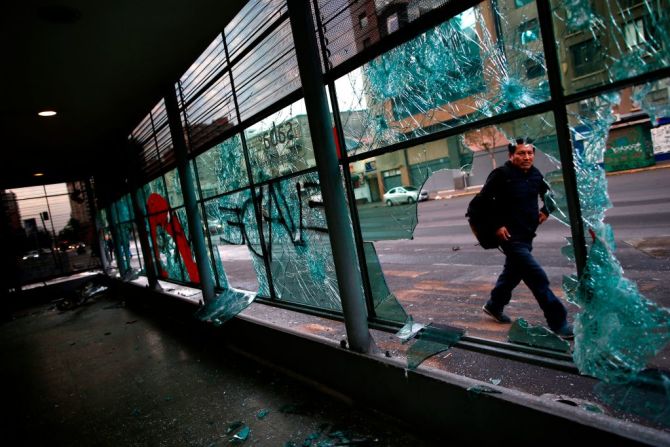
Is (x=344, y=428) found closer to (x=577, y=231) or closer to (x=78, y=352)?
(x=577, y=231)

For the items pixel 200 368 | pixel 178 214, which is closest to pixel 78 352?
pixel 178 214

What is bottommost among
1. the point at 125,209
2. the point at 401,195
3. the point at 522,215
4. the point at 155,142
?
the point at 522,215

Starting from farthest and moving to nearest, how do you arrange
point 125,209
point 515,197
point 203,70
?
point 125,209 → point 203,70 → point 515,197

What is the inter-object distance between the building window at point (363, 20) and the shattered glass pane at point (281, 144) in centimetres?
85

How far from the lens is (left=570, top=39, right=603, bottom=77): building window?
1640 mm

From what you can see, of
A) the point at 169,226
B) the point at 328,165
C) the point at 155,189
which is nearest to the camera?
the point at 328,165

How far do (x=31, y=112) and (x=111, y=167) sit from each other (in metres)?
4.34

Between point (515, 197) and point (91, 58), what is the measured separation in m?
3.95

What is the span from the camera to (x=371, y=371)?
2.75 m

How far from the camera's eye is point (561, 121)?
1.75m

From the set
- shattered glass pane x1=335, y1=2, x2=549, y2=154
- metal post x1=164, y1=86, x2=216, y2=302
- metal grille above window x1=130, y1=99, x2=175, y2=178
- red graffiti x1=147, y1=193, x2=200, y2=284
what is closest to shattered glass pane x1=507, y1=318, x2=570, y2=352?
shattered glass pane x1=335, y1=2, x2=549, y2=154

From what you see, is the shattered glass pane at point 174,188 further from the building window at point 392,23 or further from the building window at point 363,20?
the building window at point 392,23

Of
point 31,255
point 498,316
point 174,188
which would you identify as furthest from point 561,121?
point 31,255

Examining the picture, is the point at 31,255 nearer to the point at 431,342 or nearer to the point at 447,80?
the point at 431,342
